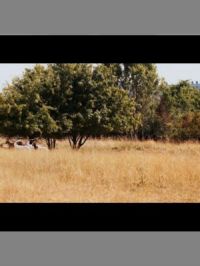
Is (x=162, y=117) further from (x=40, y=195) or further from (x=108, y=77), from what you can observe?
(x=40, y=195)

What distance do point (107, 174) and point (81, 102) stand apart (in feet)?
6.96

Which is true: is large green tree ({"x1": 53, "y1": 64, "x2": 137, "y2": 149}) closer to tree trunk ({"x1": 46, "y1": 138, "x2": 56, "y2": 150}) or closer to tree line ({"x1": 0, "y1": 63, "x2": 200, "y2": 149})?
tree line ({"x1": 0, "y1": 63, "x2": 200, "y2": 149})

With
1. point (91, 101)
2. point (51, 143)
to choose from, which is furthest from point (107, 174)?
point (51, 143)

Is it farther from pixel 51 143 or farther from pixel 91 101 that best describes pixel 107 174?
pixel 51 143

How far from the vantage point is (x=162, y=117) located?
809 centimetres

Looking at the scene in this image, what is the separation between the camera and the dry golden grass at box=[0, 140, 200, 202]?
599 cm

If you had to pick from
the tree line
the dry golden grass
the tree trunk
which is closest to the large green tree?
the tree line

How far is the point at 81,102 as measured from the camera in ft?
27.9

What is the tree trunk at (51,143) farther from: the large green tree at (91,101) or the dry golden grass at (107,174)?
the dry golden grass at (107,174)

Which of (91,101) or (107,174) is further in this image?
(91,101)

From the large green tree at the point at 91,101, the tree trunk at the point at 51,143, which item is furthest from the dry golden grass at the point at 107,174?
the tree trunk at the point at 51,143

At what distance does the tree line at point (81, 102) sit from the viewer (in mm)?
8305

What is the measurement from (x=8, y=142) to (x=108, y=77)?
217cm
